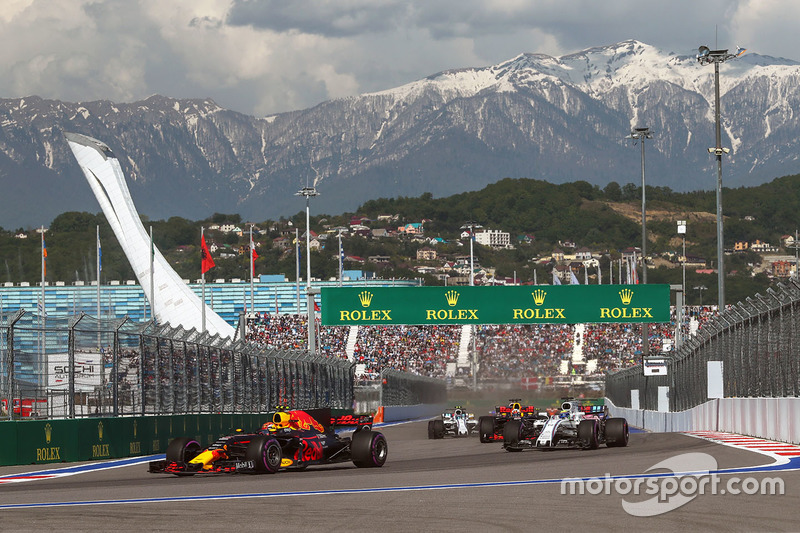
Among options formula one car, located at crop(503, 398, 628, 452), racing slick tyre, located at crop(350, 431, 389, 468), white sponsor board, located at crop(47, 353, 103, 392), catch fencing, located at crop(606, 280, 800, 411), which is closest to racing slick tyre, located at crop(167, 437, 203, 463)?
racing slick tyre, located at crop(350, 431, 389, 468)

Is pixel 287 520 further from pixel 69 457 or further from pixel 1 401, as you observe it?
pixel 69 457

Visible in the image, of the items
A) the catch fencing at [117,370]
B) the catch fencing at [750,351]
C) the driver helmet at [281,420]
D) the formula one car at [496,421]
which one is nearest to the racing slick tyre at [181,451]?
the driver helmet at [281,420]

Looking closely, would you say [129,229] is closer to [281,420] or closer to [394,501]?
[281,420]

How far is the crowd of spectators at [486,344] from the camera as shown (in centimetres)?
8494

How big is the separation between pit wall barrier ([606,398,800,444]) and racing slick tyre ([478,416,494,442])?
14.9 ft

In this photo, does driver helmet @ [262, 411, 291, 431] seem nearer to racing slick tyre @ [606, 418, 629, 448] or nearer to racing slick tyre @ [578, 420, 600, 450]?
racing slick tyre @ [578, 420, 600, 450]

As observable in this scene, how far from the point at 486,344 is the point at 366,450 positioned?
256ft

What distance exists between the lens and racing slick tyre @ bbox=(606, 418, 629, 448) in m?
21.3

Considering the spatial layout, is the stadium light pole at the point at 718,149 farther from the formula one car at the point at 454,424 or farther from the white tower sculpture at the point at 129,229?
the white tower sculpture at the point at 129,229

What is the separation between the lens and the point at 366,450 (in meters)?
16.9

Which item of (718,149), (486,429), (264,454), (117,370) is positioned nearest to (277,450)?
(264,454)

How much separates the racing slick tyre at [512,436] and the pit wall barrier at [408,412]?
32.7 m

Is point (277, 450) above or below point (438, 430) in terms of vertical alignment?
above

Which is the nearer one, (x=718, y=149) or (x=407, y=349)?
(x=718, y=149)
